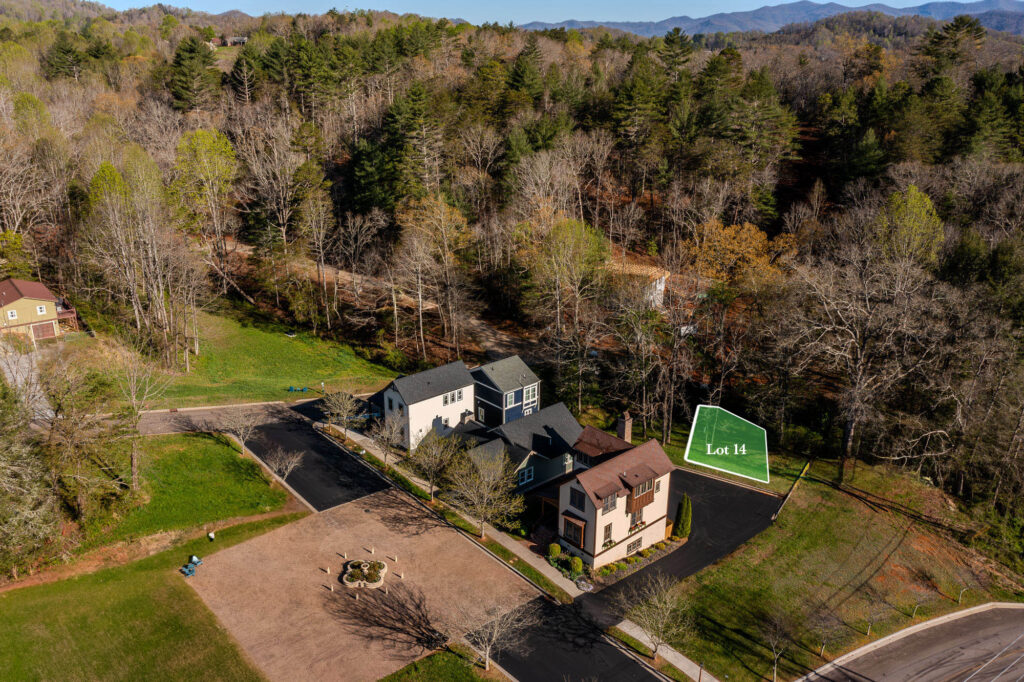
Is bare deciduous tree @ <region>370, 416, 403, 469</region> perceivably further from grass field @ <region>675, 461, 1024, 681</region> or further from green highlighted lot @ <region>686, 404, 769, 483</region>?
green highlighted lot @ <region>686, 404, 769, 483</region>

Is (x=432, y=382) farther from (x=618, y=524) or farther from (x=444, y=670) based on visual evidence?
(x=444, y=670)

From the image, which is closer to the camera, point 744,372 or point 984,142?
point 744,372

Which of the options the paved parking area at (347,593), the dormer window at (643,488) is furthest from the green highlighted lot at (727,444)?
the paved parking area at (347,593)

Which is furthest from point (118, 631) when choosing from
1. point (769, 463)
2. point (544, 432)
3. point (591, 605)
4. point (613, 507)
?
point (769, 463)

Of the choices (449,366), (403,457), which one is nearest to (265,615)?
(403,457)

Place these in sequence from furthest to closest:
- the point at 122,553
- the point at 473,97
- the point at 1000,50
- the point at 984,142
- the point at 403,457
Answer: the point at 1000,50 → the point at 473,97 → the point at 984,142 → the point at 403,457 → the point at 122,553

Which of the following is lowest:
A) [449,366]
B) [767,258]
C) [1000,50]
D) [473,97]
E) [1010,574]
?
[1010,574]

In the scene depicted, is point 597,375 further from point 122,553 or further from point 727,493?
point 122,553
